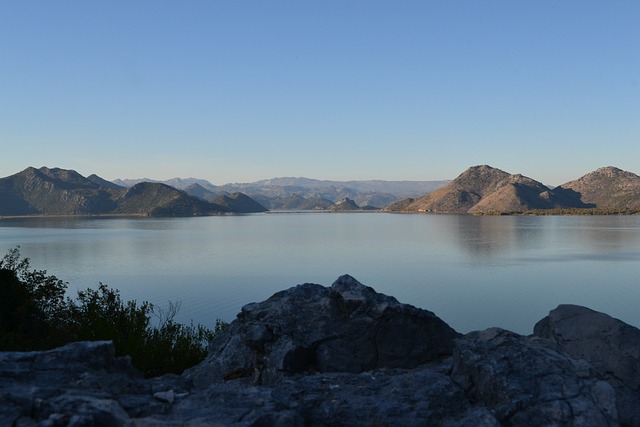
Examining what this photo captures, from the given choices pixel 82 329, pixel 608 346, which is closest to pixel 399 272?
pixel 82 329

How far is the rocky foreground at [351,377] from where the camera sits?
8188mm

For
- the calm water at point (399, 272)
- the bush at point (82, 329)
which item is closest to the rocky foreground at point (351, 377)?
the bush at point (82, 329)

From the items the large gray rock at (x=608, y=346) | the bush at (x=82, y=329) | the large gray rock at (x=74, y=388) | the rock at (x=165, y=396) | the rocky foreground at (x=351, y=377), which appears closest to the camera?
the large gray rock at (x=74, y=388)

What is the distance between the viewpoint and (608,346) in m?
12.5

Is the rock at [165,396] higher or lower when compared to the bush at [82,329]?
higher

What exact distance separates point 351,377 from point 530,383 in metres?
3.41

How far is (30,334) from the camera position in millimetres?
21328

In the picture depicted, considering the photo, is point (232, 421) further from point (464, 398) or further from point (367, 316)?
point (367, 316)

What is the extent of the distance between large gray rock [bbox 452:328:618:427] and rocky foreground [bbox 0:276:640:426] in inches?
0.9

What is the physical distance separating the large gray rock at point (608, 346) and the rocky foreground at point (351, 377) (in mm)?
27

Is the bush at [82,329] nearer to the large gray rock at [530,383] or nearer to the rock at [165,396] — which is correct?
the rock at [165,396]

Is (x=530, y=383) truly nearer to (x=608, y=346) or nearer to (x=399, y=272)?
(x=608, y=346)

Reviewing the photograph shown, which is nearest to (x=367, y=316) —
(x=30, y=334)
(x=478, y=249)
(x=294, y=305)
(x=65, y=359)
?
(x=294, y=305)

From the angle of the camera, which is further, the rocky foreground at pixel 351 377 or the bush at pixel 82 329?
the bush at pixel 82 329
